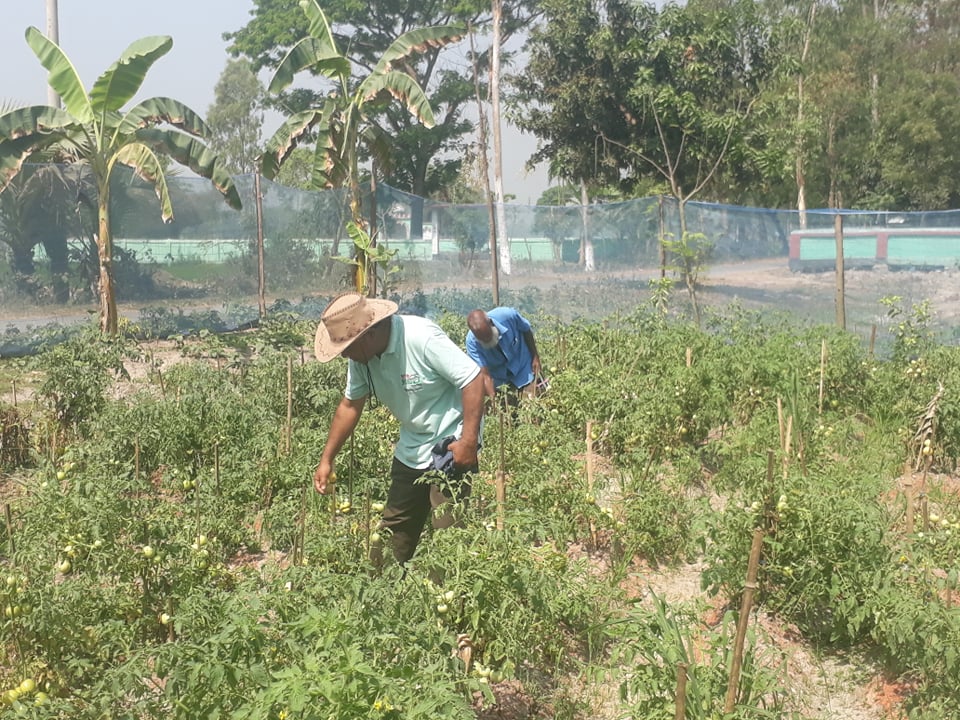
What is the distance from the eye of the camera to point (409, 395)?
4.24 metres

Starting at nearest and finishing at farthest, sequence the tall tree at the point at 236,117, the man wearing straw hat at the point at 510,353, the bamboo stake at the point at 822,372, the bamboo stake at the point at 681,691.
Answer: the bamboo stake at the point at 681,691 < the man wearing straw hat at the point at 510,353 < the bamboo stake at the point at 822,372 < the tall tree at the point at 236,117

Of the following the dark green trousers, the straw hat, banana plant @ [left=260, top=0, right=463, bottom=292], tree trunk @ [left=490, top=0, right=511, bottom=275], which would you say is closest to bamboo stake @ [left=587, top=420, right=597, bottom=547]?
the dark green trousers

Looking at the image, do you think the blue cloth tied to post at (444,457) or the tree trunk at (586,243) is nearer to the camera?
the blue cloth tied to post at (444,457)

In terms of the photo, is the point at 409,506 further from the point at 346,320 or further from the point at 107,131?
the point at 107,131

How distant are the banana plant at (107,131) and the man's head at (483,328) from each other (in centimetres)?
669

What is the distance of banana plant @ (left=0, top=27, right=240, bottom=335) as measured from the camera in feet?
36.9

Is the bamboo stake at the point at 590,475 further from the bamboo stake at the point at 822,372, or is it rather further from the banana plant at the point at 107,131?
the banana plant at the point at 107,131

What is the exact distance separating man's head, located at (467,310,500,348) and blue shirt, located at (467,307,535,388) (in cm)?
13

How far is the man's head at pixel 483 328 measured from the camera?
6.38 metres

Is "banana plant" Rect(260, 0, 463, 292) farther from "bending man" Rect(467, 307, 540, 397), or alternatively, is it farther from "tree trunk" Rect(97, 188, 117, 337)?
"bending man" Rect(467, 307, 540, 397)

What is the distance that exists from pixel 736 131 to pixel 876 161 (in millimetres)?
17189

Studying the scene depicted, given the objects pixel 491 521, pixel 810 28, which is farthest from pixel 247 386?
pixel 810 28

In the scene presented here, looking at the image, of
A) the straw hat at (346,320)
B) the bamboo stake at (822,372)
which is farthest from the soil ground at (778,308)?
the bamboo stake at (822,372)

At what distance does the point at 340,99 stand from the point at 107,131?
3.60 metres
